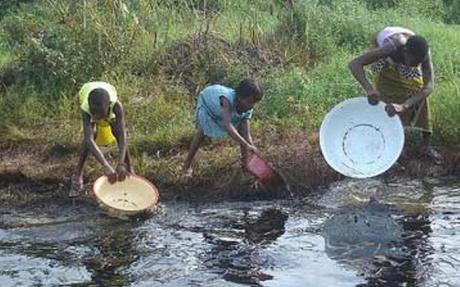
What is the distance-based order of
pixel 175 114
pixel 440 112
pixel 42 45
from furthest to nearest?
pixel 42 45, pixel 175 114, pixel 440 112

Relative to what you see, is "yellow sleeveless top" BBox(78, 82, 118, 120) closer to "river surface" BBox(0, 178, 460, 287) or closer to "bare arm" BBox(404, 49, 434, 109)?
"river surface" BBox(0, 178, 460, 287)

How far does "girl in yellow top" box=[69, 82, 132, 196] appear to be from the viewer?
6605mm

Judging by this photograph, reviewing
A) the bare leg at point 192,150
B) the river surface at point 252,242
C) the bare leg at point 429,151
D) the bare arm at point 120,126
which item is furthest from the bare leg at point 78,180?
the bare leg at point 429,151

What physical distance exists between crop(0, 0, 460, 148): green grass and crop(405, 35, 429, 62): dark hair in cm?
126

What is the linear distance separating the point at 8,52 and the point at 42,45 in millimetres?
1921

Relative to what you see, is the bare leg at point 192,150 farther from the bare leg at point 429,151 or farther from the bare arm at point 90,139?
the bare leg at point 429,151

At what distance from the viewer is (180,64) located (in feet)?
31.8

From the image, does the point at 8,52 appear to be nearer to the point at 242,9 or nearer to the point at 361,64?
the point at 242,9

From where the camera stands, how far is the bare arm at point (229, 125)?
6.73 metres

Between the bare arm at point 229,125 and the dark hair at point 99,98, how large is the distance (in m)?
0.92

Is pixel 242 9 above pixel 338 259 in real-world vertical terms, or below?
above

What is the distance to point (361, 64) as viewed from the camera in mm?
6805

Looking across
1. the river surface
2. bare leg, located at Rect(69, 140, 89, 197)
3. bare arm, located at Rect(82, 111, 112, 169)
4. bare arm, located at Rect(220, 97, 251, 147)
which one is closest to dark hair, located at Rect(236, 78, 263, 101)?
bare arm, located at Rect(220, 97, 251, 147)

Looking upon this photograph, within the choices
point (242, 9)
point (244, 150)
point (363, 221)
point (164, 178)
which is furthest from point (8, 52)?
point (363, 221)
